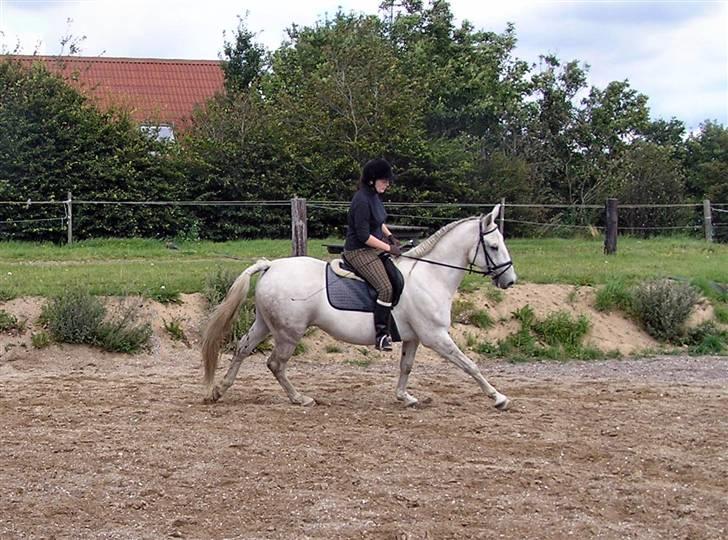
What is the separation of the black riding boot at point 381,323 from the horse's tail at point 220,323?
136cm

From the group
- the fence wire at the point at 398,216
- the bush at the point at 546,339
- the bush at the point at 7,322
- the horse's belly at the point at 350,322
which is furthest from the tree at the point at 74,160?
the horse's belly at the point at 350,322

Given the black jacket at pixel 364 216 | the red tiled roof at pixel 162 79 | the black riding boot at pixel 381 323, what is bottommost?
the black riding boot at pixel 381 323

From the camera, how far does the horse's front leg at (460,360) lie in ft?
31.5

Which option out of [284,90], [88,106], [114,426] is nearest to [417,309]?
[114,426]

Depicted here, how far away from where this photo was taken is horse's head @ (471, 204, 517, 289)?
32.4 ft

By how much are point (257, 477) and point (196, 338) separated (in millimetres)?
6353

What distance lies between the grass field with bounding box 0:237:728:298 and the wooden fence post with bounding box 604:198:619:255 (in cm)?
22

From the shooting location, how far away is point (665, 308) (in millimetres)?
14820

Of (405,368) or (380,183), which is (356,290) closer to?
(405,368)

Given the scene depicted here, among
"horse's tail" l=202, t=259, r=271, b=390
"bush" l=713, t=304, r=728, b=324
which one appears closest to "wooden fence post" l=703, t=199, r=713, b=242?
"bush" l=713, t=304, r=728, b=324

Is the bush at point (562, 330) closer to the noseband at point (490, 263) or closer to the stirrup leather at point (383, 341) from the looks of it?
the noseband at point (490, 263)

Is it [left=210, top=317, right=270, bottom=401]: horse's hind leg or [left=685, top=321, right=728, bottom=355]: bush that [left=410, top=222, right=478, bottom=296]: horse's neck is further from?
[left=685, top=321, right=728, bottom=355]: bush

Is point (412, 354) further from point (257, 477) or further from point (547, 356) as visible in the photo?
point (547, 356)

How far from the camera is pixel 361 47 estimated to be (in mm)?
27000
